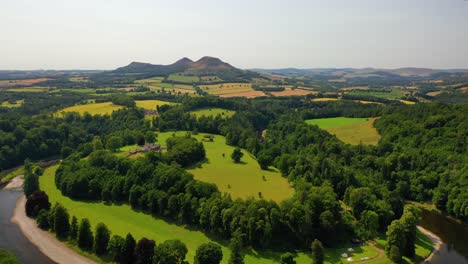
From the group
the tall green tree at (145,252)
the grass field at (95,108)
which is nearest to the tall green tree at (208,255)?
the tall green tree at (145,252)

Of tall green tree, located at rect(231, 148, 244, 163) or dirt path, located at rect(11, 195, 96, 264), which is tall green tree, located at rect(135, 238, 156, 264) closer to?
dirt path, located at rect(11, 195, 96, 264)

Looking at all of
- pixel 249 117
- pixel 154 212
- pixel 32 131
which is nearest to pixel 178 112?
pixel 249 117

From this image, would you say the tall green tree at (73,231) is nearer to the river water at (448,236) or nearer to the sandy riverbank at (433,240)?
the sandy riverbank at (433,240)

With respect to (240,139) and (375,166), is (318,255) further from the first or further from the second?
(240,139)

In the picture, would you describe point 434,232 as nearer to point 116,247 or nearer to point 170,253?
point 170,253

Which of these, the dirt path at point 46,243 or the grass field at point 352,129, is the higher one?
the grass field at point 352,129

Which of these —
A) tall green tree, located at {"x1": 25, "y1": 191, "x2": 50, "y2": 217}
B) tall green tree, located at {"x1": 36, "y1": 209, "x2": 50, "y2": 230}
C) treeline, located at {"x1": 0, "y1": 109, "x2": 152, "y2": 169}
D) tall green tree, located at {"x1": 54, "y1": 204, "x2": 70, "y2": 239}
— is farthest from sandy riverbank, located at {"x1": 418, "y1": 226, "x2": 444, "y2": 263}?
treeline, located at {"x1": 0, "y1": 109, "x2": 152, "y2": 169}
